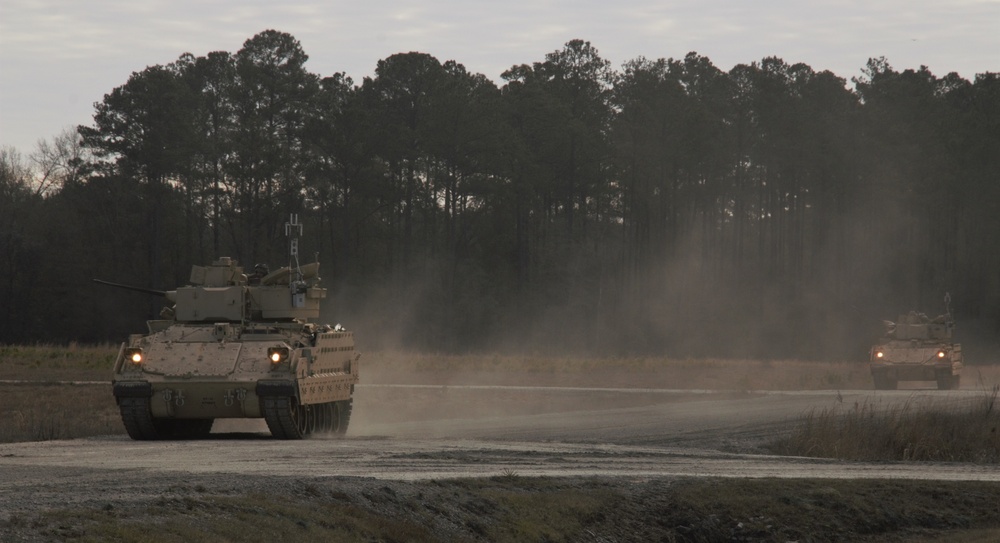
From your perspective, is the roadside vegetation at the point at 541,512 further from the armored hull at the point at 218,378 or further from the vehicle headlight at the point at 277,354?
the vehicle headlight at the point at 277,354

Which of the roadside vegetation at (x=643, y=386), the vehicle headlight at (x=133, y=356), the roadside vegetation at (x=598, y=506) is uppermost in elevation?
the vehicle headlight at (x=133, y=356)

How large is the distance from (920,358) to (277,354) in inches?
1038

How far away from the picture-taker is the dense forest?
65.6 metres

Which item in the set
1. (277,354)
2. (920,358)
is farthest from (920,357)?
(277,354)

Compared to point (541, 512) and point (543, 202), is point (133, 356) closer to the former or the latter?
point (541, 512)

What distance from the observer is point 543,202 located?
3078 inches

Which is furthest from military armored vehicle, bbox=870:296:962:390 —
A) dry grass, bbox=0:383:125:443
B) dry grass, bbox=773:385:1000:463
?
dry grass, bbox=0:383:125:443

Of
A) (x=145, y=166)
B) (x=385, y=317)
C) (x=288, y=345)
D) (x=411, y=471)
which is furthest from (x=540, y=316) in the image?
(x=411, y=471)

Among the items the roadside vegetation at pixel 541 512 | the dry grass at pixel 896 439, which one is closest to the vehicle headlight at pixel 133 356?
the roadside vegetation at pixel 541 512

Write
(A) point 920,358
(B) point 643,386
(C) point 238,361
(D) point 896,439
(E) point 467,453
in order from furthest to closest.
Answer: (B) point 643,386
(A) point 920,358
(D) point 896,439
(C) point 238,361
(E) point 467,453

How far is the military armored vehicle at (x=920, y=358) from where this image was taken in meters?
40.9

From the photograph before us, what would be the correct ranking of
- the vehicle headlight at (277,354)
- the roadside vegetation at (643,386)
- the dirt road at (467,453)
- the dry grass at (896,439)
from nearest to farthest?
the dirt road at (467,453) < the vehicle headlight at (277,354) < the dry grass at (896,439) < the roadside vegetation at (643,386)

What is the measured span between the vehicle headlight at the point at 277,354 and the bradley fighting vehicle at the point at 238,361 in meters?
0.02

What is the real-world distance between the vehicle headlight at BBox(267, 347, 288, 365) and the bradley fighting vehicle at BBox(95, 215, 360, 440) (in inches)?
0.6
